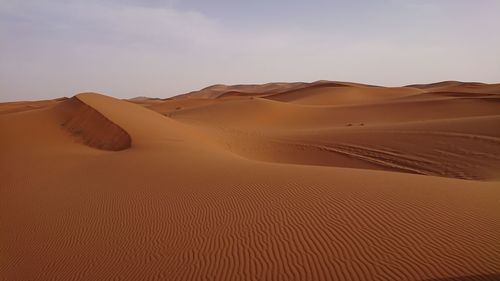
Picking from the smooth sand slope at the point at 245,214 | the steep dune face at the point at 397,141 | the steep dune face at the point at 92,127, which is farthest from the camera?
the steep dune face at the point at 92,127

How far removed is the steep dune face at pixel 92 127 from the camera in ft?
48.4

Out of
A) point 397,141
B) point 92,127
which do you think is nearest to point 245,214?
point 397,141

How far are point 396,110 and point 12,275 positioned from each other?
2861 cm

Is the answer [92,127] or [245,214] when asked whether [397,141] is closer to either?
[245,214]

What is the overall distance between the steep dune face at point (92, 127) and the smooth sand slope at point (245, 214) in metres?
0.24

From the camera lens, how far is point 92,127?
56.9 ft

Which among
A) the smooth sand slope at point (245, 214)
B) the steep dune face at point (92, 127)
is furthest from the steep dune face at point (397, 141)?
the steep dune face at point (92, 127)

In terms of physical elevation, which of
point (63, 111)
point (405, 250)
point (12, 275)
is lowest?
point (12, 275)

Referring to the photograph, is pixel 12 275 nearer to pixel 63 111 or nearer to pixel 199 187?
pixel 199 187

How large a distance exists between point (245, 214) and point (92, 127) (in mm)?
12825

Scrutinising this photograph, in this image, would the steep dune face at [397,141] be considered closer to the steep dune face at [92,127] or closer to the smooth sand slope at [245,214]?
the smooth sand slope at [245,214]

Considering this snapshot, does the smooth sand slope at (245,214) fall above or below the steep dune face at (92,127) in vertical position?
below

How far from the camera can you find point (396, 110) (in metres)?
29.9

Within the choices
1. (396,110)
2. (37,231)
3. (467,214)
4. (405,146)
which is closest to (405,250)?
(467,214)
